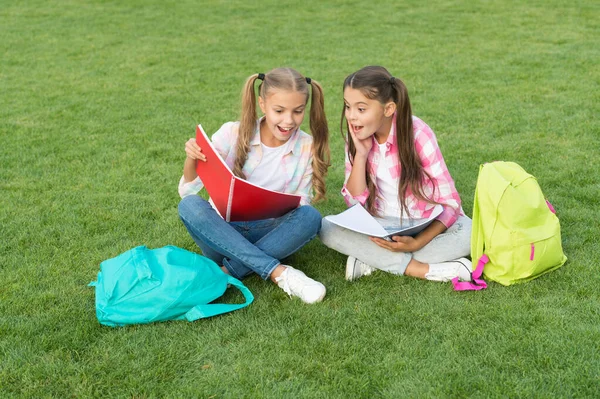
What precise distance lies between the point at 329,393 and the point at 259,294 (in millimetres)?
963

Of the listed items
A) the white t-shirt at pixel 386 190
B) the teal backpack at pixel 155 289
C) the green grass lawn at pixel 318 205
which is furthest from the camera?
the white t-shirt at pixel 386 190

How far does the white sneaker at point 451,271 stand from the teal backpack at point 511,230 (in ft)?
0.20

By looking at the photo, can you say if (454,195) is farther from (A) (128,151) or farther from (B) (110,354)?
(A) (128,151)

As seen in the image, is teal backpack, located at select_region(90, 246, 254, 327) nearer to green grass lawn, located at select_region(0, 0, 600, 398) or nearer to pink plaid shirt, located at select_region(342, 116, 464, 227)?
green grass lawn, located at select_region(0, 0, 600, 398)

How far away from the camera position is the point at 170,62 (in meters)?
9.20

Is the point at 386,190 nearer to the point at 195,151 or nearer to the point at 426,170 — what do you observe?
the point at 426,170

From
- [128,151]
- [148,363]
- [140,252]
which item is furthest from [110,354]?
[128,151]

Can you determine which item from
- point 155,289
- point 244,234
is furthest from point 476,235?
point 155,289

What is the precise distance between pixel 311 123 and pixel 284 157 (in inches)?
9.4

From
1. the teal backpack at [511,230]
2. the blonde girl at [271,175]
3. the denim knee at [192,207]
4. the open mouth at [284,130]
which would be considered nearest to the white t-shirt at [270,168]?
the blonde girl at [271,175]

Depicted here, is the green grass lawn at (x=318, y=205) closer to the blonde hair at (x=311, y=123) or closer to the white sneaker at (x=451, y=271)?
the white sneaker at (x=451, y=271)

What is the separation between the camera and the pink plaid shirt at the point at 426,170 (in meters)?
3.74

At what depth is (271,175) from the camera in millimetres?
3900

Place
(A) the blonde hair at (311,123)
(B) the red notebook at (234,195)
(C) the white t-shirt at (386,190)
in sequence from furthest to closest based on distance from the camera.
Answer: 1. (C) the white t-shirt at (386,190)
2. (A) the blonde hair at (311,123)
3. (B) the red notebook at (234,195)
